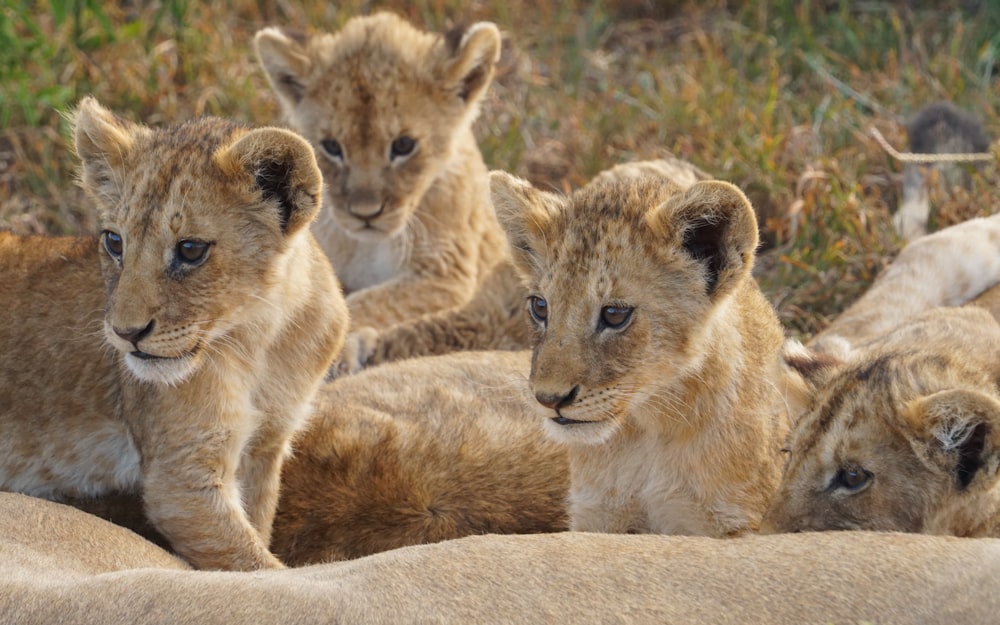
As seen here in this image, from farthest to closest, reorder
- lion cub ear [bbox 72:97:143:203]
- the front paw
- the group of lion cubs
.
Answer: the front paw
lion cub ear [bbox 72:97:143:203]
the group of lion cubs

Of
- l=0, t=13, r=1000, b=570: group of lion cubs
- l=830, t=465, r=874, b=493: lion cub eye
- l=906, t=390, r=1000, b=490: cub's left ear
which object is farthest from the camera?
l=0, t=13, r=1000, b=570: group of lion cubs

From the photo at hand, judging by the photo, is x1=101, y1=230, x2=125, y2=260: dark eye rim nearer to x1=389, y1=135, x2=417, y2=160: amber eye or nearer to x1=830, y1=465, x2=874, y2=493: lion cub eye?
x1=830, y1=465, x2=874, y2=493: lion cub eye

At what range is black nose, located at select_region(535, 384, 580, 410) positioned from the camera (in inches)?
137

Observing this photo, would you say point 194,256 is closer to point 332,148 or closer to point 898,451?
point 898,451

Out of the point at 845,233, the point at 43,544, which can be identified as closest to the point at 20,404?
the point at 43,544

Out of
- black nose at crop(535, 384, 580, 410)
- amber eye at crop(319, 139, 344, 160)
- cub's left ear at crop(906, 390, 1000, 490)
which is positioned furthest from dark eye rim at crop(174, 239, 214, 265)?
amber eye at crop(319, 139, 344, 160)

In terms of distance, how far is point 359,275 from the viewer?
20.9 ft

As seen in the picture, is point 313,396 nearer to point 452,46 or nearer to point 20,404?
point 20,404

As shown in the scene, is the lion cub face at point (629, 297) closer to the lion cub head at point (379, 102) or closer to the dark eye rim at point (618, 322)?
the dark eye rim at point (618, 322)

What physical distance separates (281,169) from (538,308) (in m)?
0.75

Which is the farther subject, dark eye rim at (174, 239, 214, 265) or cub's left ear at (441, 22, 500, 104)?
cub's left ear at (441, 22, 500, 104)

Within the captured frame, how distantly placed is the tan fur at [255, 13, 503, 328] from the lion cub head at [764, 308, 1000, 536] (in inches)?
101

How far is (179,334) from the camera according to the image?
3596mm

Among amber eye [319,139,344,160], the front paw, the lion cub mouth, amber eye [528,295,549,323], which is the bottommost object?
the front paw
